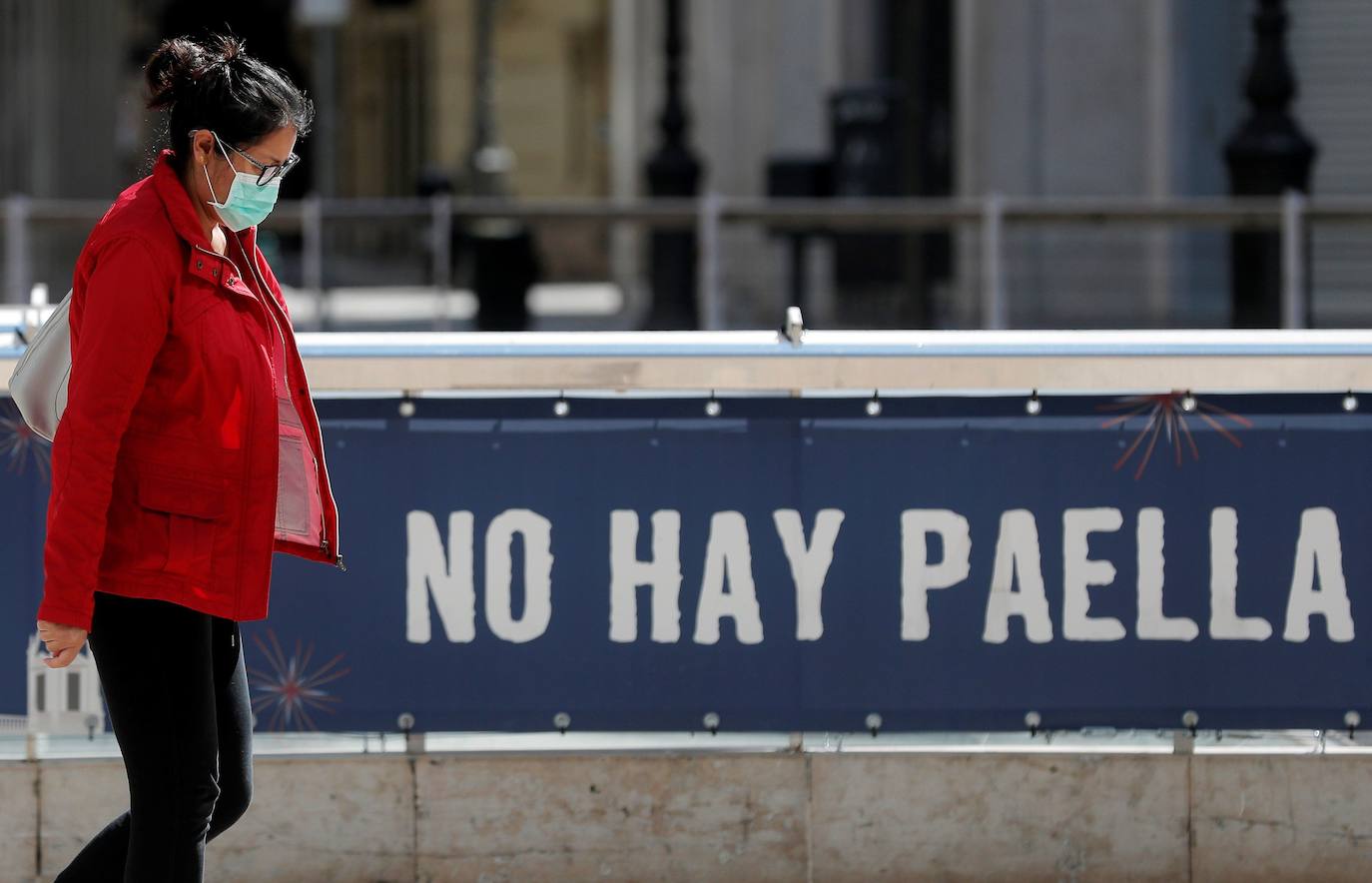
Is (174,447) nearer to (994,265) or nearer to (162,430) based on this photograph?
(162,430)

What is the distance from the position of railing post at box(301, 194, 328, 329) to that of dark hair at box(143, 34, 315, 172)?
8.89 metres

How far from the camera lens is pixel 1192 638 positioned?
189 inches

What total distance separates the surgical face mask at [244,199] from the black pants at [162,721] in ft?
2.12

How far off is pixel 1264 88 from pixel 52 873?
386 inches

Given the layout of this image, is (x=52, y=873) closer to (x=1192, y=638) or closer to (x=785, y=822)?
(x=785, y=822)

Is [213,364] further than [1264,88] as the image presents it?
No

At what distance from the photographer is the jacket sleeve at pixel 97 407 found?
3344 millimetres

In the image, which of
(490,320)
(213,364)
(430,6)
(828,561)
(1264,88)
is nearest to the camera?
(213,364)

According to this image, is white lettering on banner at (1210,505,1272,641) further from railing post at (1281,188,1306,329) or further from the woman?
railing post at (1281,188,1306,329)

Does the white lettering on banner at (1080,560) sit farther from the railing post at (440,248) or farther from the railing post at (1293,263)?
the railing post at (440,248)

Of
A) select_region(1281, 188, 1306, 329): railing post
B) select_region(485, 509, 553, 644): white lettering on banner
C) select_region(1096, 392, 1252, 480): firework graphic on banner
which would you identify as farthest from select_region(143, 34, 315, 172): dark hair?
select_region(1281, 188, 1306, 329): railing post

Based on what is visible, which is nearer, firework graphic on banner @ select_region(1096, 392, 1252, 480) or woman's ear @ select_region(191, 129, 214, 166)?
woman's ear @ select_region(191, 129, 214, 166)

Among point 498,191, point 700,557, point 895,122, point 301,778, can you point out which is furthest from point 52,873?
point 498,191

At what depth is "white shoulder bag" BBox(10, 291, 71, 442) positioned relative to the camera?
359cm
